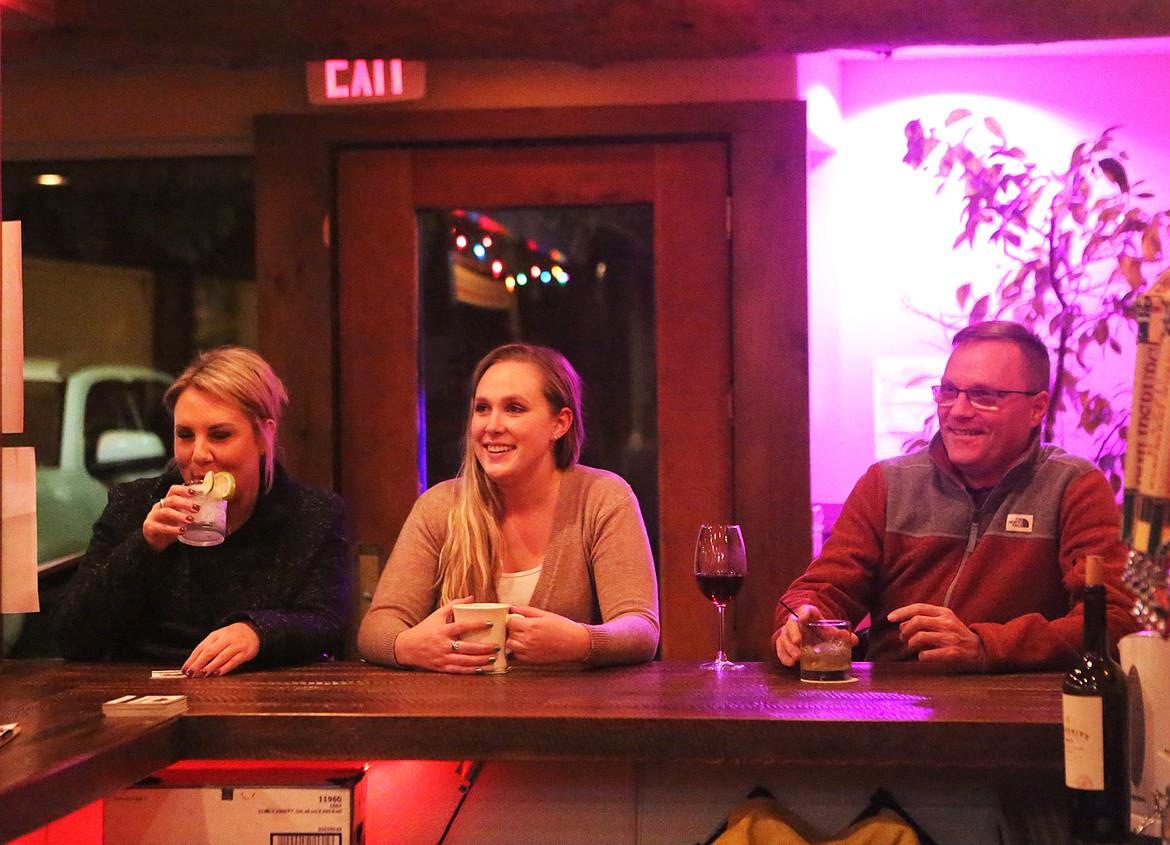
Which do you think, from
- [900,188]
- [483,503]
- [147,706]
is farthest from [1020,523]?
[900,188]

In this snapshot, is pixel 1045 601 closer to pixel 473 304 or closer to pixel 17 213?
pixel 473 304

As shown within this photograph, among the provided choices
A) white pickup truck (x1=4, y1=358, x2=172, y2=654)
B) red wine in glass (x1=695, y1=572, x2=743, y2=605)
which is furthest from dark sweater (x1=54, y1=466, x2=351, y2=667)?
white pickup truck (x1=4, y1=358, x2=172, y2=654)

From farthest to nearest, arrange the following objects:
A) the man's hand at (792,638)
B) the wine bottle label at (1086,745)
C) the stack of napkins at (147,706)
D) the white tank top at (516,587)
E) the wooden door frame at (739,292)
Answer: the wooden door frame at (739,292)
the white tank top at (516,587)
the man's hand at (792,638)
the stack of napkins at (147,706)
the wine bottle label at (1086,745)

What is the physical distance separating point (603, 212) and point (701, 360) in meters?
0.54

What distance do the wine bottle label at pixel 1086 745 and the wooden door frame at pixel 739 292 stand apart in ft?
6.56

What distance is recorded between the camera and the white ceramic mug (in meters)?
2.03

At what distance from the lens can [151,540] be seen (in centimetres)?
227

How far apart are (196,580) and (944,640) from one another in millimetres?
1472

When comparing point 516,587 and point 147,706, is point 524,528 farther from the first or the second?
point 147,706

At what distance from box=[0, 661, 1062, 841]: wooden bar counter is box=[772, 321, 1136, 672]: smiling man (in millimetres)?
499

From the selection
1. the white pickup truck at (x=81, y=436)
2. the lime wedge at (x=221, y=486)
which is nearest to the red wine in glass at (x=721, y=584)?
the lime wedge at (x=221, y=486)

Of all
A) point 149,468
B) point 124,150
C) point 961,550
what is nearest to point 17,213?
point 124,150

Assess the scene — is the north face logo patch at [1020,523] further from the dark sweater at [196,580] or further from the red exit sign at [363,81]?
the red exit sign at [363,81]

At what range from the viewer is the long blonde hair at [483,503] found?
2398mm
